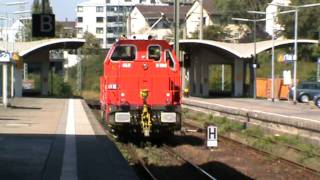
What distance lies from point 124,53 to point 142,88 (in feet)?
4.34

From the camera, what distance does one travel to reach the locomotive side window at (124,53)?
21.2 m

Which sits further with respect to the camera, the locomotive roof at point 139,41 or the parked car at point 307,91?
the parked car at point 307,91

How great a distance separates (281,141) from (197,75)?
151 feet

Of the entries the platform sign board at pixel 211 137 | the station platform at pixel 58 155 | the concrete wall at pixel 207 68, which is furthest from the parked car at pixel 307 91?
the platform sign board at pixel 211 137

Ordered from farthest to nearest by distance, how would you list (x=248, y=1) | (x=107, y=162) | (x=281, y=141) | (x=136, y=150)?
(x=248, y=1) < (x=281, y=141) < (x=136, y=150) < (x=107, y=162)

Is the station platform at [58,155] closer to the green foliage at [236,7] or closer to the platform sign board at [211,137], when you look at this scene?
the platform sign board at [211,137]

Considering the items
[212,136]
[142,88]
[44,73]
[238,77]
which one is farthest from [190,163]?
[44,73]

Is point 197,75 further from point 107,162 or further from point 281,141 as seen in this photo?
point 107,162

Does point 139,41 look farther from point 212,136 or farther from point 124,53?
point 212,136

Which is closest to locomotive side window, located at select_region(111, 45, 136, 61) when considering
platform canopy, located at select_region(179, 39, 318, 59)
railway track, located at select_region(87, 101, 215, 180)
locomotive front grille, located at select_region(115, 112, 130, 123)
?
locomotive front grille, located at select_region(115, 112, 130, 123)

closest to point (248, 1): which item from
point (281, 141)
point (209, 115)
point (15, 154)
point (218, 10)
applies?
point (218, 10)

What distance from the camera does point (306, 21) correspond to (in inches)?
3927

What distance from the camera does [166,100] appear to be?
20734 mm

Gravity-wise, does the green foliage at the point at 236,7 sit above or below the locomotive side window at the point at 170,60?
above
